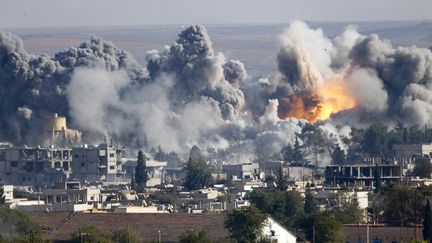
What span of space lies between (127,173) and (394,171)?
1260 inches

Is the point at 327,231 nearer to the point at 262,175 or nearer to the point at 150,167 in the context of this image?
the point at 262,175

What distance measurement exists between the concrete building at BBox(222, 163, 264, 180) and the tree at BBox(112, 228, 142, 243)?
5626cm

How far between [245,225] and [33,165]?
69.1 meters

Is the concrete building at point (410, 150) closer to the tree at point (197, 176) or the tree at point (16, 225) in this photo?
the tree at point (197, 176)

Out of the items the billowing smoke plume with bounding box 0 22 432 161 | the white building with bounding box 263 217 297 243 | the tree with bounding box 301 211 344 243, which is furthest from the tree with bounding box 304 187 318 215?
the billowing smoke plume with bounding box 0 22 432 161

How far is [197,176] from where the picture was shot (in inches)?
4847

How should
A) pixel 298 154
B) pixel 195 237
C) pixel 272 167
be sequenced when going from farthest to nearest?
pixel 298 154 < pixel 272 167 < pixel 195 237

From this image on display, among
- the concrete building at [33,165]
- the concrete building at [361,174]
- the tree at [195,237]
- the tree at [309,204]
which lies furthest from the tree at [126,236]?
the concrete building at [33,165]

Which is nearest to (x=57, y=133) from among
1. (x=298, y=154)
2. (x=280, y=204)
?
(x=298, y=154)

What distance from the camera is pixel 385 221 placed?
289 feet

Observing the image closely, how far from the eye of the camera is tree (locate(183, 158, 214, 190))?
121312 millimetres

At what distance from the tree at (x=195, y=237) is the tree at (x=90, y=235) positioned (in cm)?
244

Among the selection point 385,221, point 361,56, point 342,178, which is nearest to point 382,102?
point 361,56

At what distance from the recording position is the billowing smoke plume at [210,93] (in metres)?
158
